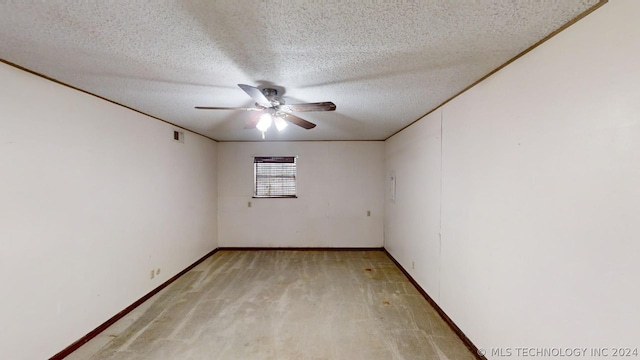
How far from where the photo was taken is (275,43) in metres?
1.49

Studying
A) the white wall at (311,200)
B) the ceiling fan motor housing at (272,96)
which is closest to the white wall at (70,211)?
the ceiling fan motor housing at (272,96)

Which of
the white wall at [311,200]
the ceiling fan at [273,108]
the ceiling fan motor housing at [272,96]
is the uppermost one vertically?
the ceiling fan motor housing at [272,96]

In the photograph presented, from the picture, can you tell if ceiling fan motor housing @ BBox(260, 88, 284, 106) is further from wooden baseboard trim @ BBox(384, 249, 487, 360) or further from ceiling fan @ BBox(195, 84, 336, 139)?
wooden baseboard trim @ BBox(384, 249, 487, 360)

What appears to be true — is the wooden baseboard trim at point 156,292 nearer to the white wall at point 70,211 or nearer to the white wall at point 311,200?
the white wall at point 70,211

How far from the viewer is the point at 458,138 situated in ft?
8.20

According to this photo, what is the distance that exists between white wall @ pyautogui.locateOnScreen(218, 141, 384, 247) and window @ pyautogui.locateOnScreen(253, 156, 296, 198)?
0.40 feet

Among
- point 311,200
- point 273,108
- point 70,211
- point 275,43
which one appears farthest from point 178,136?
point 275,43

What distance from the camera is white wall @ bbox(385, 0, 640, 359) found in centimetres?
111

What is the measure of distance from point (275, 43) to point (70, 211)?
7.47 feet

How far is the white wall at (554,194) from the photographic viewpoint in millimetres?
1114

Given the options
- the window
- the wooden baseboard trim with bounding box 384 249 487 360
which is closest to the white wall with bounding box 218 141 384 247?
the window

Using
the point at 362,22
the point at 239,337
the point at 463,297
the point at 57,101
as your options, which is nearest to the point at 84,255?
the point at 57,101

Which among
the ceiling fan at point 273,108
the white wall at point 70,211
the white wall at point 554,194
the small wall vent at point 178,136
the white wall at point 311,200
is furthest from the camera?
the white wall at point 311,200

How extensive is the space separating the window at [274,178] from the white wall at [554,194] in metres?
3.46
